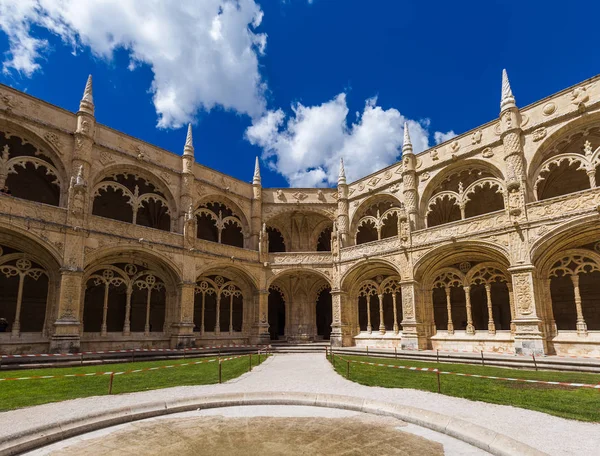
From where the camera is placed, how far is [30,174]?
1977cm

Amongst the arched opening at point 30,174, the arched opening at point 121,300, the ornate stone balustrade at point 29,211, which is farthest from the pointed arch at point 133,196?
the arched opening at point 121,300

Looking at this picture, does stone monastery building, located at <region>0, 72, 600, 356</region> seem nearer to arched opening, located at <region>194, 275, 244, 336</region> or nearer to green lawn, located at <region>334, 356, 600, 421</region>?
arched opening, located at <region>194, 275, 244, 336</region>

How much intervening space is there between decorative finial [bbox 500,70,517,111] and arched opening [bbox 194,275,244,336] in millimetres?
17148

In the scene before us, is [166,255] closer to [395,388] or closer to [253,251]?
[253,251]

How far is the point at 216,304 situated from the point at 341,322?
310 inches

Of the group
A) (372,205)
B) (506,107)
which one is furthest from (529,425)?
(372,205)

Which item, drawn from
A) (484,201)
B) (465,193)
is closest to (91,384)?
(465,193)

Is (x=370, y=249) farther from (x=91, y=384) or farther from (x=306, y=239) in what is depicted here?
(x=91, y=384)

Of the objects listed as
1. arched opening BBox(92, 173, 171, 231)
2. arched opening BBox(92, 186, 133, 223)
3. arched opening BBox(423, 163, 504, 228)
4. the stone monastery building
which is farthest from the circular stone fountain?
arched opening BBox(92, 186, 133, 223)

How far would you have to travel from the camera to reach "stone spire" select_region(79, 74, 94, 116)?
59.1ft

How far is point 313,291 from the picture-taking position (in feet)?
82.8

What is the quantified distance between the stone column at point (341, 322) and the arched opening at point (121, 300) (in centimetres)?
977

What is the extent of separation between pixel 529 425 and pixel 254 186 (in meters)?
21.1

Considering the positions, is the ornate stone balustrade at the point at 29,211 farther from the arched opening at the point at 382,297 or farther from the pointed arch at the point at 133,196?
the arched opening at the point at 382,297
